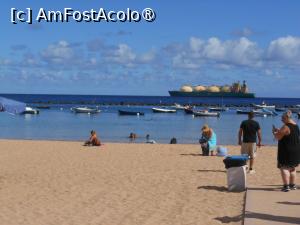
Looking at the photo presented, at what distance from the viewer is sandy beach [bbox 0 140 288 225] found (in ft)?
28.0

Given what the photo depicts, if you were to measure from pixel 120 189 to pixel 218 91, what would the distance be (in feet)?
547

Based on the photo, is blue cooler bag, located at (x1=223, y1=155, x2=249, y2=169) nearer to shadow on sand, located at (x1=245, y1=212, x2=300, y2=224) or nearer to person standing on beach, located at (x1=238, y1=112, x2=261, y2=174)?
person standing on beach, located at (x1=238, y1=112, x2=261, y2=174)

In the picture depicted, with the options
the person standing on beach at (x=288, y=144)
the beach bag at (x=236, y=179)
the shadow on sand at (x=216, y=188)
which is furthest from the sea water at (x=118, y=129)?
the person standing on beach at (x=288, y=144)

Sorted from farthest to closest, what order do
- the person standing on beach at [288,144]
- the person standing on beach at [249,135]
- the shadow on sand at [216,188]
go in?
the person standing on beach at [249,135], the shadow on sand at [216,188], the person standing on beach at [288,144]

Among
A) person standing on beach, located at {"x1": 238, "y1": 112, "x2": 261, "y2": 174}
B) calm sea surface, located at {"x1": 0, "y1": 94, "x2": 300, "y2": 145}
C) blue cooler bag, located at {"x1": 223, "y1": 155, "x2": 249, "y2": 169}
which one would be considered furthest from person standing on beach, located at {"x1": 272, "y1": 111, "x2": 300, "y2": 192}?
calm sea surface, located at {"x1": 0, "y1": 94, "x2": 300, "y2": 145}

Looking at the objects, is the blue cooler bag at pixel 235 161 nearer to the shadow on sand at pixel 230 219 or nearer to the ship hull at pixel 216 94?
the shadow on sand at pixel 230 219

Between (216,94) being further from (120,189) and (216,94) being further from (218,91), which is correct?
(120,189)

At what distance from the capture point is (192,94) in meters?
181

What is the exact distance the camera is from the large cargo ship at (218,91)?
175000mm

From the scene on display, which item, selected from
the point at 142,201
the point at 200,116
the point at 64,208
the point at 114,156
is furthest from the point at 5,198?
the point at 200,116

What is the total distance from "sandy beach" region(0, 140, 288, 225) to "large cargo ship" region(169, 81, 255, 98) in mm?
158022

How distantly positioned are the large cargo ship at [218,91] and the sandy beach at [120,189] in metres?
158

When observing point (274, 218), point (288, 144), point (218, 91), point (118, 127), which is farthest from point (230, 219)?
point (218, 91)

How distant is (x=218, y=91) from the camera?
579 feet
